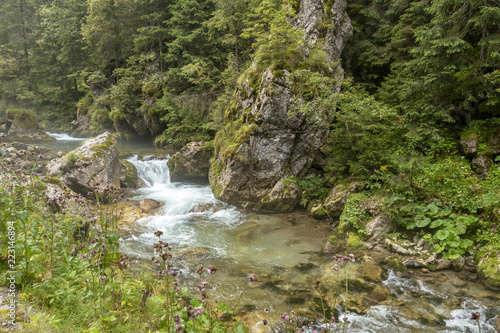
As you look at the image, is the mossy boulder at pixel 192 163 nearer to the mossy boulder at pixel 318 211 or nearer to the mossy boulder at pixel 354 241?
the mossy boulder at pixel 318 211

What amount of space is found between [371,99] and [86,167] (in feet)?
36.0

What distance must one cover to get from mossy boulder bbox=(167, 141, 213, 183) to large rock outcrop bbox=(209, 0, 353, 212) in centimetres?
295

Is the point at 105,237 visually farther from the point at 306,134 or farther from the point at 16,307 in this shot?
the point at 306,134

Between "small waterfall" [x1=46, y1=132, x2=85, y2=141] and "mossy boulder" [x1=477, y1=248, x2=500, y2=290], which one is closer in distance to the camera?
"mossy boulder" [x1=477, y1=248, x2=500, y2=290]

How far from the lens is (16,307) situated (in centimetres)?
251

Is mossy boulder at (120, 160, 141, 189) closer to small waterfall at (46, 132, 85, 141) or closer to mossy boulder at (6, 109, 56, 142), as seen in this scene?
small waterfall at (46, 132, 85, 141)

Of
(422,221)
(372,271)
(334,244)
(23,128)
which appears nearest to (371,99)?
(422,221)

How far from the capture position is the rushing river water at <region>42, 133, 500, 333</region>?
4750 millimetres

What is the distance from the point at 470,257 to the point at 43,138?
27.0m

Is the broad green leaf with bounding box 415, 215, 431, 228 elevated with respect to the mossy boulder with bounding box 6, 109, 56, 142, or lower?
lower

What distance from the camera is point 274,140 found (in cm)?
980

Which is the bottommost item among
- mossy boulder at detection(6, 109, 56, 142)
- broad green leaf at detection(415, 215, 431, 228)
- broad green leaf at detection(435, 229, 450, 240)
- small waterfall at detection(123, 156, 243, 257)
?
small waterfall at detection(123, 156, 243, 257)

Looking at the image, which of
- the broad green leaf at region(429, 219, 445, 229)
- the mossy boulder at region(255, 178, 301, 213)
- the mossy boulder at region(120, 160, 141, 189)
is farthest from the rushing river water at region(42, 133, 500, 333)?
the mossy boulder at region(120, 160, 141, 189)

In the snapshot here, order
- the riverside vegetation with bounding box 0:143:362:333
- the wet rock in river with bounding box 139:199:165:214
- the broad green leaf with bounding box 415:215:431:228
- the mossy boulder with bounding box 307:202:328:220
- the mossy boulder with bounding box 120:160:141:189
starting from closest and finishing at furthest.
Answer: the riverside vegetation with bounding box 0:143:362:333, the broad green leaf with bounding box 415:215:431:228, the mossy boulder with bounding box 307:202:328:220, the wet rock in river with bounding box 139:199:165:214, the mossy boulder with bounding box 120:160:141:189
